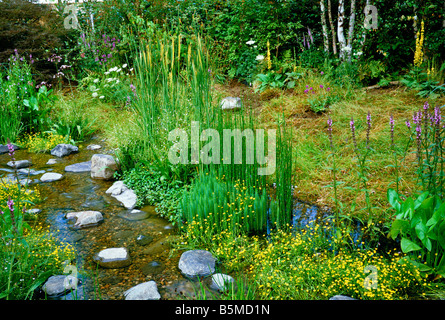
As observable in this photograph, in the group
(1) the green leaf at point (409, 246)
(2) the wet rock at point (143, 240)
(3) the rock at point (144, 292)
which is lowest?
(3) the rock at point (144, 292)

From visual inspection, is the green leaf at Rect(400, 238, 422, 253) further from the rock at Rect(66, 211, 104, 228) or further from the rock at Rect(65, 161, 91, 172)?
the rock at Rect(65, 161, 91, 172)

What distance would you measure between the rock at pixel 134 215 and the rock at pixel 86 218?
22 centimetres

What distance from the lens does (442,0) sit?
6059 millimetres

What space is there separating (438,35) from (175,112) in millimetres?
4689

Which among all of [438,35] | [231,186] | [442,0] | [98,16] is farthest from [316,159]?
[98,16]

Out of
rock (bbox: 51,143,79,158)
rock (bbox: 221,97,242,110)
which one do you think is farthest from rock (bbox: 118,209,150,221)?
rock (bbox: 221,97,242,110)

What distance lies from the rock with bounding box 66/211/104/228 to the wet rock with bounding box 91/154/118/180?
99 centimetres

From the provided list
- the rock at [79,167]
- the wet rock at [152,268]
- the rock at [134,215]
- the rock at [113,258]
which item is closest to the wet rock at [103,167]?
the rock at [79,167]

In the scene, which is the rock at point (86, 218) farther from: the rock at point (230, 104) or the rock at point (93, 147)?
the rock at point (230, 104)

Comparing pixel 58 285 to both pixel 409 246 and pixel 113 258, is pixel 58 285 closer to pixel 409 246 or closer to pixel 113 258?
pixel 113 258

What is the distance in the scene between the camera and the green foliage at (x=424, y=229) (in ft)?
7.52

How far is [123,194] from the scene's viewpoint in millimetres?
3996

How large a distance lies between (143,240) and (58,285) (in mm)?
856

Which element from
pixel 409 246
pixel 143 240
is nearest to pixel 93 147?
pixel 143 240
